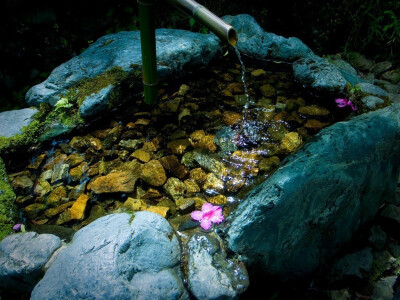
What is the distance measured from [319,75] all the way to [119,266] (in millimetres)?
3248

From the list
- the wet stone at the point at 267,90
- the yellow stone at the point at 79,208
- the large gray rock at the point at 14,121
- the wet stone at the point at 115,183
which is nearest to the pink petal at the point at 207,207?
the wet stone at the point at 115,183

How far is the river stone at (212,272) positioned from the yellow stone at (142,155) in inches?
46.8

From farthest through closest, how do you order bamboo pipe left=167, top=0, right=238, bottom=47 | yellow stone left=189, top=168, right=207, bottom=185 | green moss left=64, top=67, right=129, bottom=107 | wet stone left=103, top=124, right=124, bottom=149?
green moss left=64, top=67, right=129, bottom=107 < wet stone left=103, top=124, right=124, bottom=149 < yellow stone left=189, top=168, right=207, bottom=185 < bamboo pipe left=167, top=0, right=238, bottom=47

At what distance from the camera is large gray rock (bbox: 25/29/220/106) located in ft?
10.7

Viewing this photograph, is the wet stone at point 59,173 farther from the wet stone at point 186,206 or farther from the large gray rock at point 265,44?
the large gray rock at point 265,44

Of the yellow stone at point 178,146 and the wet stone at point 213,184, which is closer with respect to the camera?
the wet stone at point 213,184

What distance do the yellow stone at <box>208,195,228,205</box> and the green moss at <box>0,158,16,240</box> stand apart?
166cm

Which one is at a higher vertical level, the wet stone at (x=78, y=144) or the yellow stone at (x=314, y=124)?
the yellow stone at (x=314, y=124)

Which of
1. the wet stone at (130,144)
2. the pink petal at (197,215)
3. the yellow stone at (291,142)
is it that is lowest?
the pink petal at (197,215)

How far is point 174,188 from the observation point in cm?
260

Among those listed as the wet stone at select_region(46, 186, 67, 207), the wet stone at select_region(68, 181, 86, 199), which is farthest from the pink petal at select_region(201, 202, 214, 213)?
the wet stone at select_region(46, 186, 67, 207)

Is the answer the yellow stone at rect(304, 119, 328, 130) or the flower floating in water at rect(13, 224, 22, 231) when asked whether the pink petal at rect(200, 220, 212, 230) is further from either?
the yellow stone at rect(304, 119, 328, 130)

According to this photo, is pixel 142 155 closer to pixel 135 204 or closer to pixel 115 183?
pixel 115 183

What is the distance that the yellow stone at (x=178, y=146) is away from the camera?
2.96 meters
